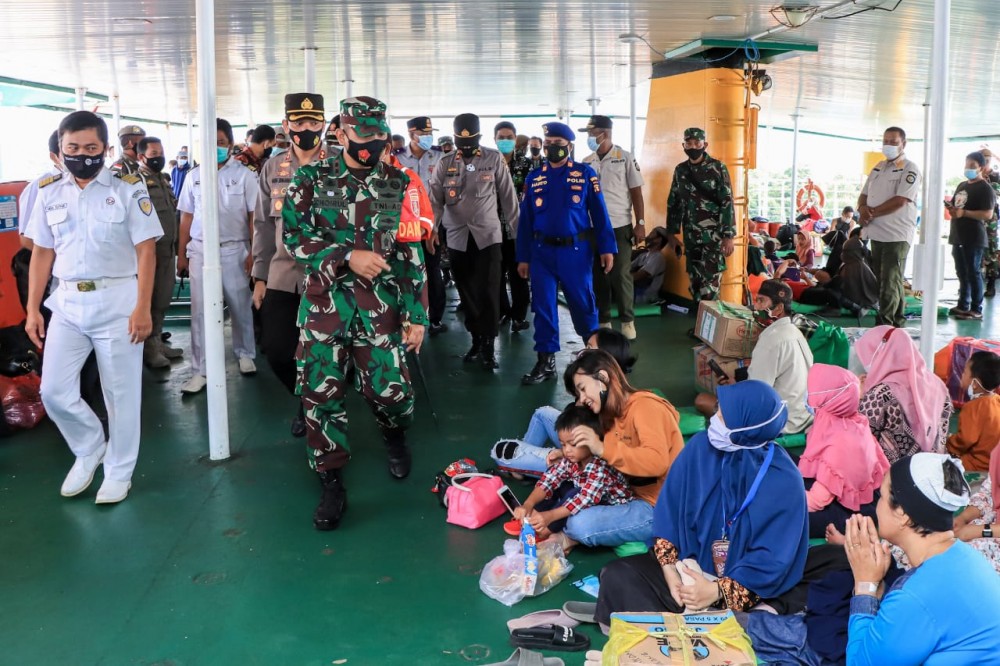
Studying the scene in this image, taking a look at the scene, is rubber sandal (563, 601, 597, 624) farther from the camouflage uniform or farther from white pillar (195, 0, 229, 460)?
white pillar (195, 0, 229, 460)

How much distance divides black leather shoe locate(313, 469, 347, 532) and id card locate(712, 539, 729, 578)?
188cm

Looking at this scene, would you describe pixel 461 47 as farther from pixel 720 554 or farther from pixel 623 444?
pixel 720 554

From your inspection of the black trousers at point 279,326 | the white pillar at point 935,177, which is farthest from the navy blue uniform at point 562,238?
the white pillar at point 935,177

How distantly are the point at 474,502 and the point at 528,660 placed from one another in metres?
1.29

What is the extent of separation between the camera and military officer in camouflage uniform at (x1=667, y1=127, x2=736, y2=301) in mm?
8555

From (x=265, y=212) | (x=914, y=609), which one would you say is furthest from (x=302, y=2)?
(x=914, y=609)

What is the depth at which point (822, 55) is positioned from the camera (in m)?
10.1

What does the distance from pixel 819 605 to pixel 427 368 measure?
4.72m

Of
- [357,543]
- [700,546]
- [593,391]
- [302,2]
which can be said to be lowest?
[357,543]

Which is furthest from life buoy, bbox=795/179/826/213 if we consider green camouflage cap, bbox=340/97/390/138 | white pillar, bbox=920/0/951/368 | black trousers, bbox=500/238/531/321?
green camouflage cap, bbox=340/97/390/138

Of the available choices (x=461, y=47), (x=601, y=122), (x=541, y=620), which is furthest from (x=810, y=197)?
(x=541, y=620)

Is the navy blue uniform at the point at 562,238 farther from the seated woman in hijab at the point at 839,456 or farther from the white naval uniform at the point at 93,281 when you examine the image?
the white naval uniform at the point at 93,281

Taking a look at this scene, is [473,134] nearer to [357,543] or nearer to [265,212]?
[265,212]

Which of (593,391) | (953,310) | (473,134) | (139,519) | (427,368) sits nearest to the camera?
(593,391)
